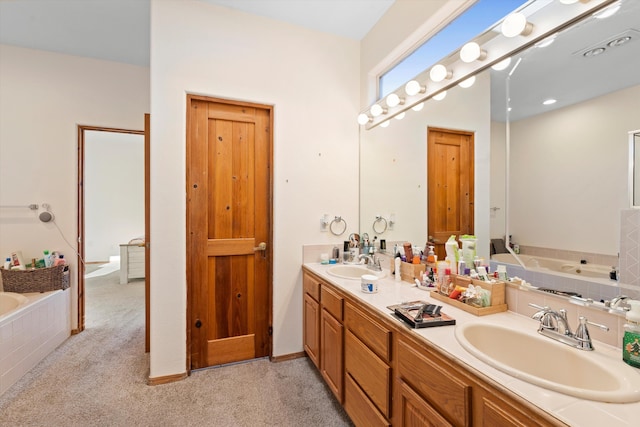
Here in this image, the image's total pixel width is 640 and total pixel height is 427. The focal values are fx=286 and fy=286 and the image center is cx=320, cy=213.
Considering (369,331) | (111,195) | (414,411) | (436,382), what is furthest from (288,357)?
(111,195)

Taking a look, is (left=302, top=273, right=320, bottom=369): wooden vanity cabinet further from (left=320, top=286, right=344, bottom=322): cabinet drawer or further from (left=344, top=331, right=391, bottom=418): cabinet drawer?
(left=344, top=331, right=391, bottom=418): cabinet drawer

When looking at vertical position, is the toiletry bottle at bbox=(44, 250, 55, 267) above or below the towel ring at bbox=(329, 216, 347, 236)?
→ below

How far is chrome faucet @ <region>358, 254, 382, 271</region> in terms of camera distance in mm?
2229

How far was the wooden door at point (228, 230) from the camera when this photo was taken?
225 centimetres

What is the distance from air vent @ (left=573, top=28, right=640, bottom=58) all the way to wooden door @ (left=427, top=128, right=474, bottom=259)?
2.01ft

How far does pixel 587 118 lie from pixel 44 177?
13.5 feet

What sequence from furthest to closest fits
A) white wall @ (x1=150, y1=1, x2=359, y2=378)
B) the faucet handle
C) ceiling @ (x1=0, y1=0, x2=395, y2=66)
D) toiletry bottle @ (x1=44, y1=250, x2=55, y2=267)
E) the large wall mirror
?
toiletry bottle @ (x1=44, y1=250, x2=55, y2=267)
ceiling @ (x1=0, y1=0, x2=395, y2=66)
white wall @ (x1=150, y1=1, x2=359, y2=378)
the large wall mirror
the faucet handle

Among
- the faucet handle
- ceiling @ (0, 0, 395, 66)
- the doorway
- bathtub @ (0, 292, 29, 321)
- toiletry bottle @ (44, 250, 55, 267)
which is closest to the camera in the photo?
the faucet handle

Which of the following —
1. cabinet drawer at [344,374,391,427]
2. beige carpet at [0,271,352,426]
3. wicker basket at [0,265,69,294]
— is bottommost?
beige carpet at [0,271,352,426]

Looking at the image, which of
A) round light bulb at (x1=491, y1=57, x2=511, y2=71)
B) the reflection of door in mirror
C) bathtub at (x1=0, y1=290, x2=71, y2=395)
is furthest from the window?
bathtub at (x1=0, y1=290, x2=71, y2=395)

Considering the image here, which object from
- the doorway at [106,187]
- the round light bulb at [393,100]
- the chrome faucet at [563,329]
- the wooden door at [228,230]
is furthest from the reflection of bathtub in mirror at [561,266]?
the doorway at [106,187]

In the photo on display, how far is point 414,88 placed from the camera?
2.01 m

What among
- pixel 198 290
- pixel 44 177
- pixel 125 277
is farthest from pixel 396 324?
pixel 125 277

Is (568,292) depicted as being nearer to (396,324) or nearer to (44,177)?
(396,324)
